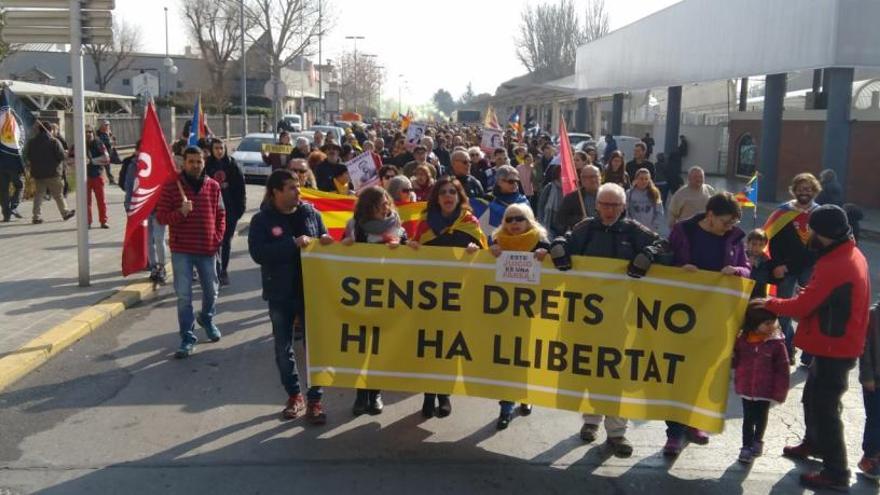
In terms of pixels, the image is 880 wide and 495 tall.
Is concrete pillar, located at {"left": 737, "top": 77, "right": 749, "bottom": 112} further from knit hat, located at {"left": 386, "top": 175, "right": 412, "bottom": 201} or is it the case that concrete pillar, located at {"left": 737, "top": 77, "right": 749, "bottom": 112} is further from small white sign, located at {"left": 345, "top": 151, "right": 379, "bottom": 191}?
knit hat, located at {"left": 386, "top": 175, "right": 412, "bottom": 201}

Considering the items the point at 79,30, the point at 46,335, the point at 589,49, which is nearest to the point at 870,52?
the point at 79,30

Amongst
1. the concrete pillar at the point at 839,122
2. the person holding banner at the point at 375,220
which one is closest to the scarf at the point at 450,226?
the person holding banner at the point at 375,220

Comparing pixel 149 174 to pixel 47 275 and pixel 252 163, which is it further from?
pixel 252 163

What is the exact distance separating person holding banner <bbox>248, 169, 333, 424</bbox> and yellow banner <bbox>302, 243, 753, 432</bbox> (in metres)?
0.22

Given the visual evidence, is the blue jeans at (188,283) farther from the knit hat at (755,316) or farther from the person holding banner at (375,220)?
the knit hat at (755,316)

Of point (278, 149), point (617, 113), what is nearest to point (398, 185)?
point (278, 149)

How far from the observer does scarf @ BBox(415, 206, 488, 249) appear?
20.9 feet

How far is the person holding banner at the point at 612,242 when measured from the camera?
18.9 ft

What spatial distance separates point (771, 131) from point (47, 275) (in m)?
19.2

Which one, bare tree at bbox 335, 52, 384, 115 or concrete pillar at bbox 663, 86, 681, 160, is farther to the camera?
bare tree at bbox 335, 52, 384, 115

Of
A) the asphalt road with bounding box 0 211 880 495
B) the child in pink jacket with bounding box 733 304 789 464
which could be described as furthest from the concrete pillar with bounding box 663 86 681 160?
the child in pink jacket with bounding box 733 304 789 464

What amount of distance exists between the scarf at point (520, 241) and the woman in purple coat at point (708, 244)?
0.89 m

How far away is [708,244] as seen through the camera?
19.6 feet

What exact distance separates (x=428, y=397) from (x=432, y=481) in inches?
47.1
